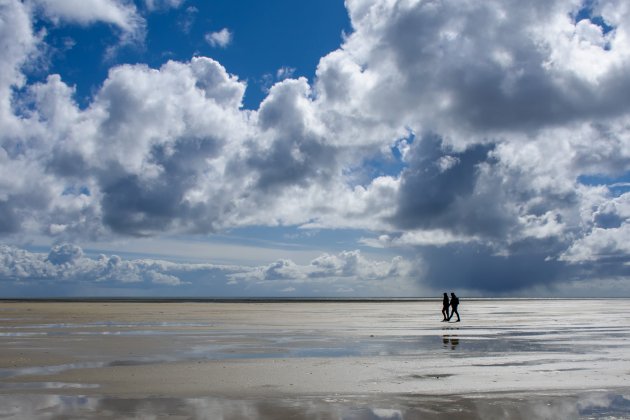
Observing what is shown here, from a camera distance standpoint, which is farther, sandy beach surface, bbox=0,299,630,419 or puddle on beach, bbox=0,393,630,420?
sandy beach surface, bbox=0,299,630,419

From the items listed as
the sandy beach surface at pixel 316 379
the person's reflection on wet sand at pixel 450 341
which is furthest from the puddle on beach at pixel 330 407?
the person's reflection on wet sand at pixel 450 341

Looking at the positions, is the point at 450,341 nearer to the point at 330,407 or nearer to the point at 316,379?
the point at 316,379

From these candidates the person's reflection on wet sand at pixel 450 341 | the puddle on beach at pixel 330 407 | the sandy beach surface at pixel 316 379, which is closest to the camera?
the puddle on beach at pixel 330 407

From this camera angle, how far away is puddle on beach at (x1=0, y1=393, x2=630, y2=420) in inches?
457

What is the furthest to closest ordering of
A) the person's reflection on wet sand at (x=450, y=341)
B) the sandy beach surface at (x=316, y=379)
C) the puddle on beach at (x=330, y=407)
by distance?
the person's reflection on wet sand at (x=450, y=341) < the sandy beach surface at (x=316, y=379) < the puddle on beach at (x=330, y=407)

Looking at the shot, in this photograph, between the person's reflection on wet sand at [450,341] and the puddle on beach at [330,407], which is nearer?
the puddle on beach at [330,407]

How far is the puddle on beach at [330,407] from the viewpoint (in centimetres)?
1160

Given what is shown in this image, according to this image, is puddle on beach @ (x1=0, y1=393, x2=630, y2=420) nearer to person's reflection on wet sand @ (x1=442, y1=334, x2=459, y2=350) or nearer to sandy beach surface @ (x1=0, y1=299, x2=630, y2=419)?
sandy beach surface @ (x1=0, y1=299, x2=630, y2=419)

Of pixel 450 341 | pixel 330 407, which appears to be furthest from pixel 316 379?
pixel 450 341

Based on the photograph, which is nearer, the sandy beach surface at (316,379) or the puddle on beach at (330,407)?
the puddle on beach at (330,407)

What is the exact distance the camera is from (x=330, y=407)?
489 inches

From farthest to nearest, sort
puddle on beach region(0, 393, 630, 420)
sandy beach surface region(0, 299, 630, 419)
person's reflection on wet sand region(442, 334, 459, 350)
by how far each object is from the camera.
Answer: person's reflection on wet sand region(442, 334, 459, 350) < sandy beach surface region(0, 299, 630, 419) < puddle on beach region(0, 393, 630, 420)

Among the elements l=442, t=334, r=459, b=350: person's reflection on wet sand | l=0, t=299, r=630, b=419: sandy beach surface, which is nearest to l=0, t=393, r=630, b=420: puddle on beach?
l=0, t=299, r=630, b=419: sandy beach surface

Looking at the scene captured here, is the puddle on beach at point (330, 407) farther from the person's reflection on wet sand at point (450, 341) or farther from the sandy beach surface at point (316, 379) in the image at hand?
the person's reflection on wet sand at point (450, 341)
